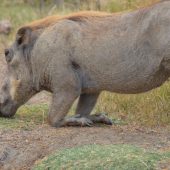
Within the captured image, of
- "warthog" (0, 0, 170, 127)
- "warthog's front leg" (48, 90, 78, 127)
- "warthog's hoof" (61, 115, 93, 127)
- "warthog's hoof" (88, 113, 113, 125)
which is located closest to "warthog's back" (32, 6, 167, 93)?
"warthog" (0, 0, 170, 127)

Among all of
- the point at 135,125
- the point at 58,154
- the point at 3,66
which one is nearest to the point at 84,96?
the point at 135,125

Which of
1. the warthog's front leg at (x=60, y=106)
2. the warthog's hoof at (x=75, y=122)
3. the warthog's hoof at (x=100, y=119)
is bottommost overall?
the warthog's hoof at (x=100, y=119)

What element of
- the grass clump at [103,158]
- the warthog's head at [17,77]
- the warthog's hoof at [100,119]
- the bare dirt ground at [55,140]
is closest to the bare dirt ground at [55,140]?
the bare dirt ground at [55,140]

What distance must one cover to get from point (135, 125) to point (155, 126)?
0.21 metres

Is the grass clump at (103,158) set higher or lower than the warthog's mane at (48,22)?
lower

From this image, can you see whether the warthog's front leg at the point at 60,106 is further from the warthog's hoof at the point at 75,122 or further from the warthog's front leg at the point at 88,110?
the warthog's front leg at the point at 88,110

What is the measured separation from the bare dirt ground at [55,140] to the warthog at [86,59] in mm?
281

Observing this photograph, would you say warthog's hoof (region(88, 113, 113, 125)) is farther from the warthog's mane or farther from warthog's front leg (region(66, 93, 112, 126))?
the warthog's mane

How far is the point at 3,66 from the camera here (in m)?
Result: 11.0

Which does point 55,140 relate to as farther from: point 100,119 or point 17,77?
point 17,77

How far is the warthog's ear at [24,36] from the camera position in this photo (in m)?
7.16

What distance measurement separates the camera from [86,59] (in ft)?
22.2

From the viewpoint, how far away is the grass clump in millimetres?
5336

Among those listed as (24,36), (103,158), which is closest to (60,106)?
(24,36)
